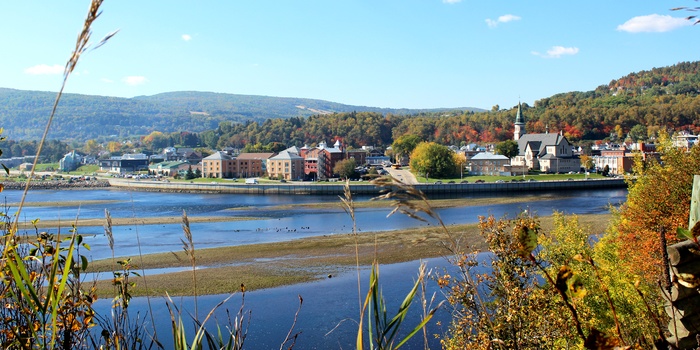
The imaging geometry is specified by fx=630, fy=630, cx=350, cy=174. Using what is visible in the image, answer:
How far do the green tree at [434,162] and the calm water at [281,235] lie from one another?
48.4 feet

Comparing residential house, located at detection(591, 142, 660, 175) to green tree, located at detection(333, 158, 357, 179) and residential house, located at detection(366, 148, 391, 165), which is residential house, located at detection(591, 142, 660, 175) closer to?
residential house, located at detection(366, 148, 391, 165)

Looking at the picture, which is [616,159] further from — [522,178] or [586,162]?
[522,178]

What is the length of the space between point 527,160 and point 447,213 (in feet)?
126

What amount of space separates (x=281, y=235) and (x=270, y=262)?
25.5 ft

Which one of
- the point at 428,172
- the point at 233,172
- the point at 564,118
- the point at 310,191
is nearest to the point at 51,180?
the point at 233,172

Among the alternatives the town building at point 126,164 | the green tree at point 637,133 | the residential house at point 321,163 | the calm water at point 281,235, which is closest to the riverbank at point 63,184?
the calm water at point 281,235

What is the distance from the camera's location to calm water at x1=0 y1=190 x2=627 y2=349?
1502 centimetres

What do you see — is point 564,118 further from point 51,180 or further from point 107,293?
point 107,293

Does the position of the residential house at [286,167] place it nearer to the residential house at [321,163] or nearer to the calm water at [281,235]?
the residential house at [321,163]

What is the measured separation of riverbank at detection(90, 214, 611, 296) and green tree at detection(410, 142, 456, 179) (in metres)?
35.0

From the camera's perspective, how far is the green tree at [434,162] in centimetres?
6494

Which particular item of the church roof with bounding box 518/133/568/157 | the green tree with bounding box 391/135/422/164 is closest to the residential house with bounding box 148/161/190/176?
the green tree with bounding box 391/135/422/164

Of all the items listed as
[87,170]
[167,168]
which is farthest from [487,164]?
[87,170]

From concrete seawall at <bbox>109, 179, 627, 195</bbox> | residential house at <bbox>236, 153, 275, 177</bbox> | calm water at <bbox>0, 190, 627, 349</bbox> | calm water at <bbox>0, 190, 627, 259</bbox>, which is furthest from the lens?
residential house at <bbox>236, 153, 275, 177</bbox>
